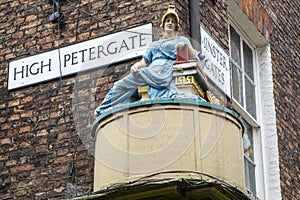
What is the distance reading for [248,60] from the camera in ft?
42.4

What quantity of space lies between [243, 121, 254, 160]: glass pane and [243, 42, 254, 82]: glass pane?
74 cm

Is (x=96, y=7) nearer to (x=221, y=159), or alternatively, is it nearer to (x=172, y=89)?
(x=172, y=89)

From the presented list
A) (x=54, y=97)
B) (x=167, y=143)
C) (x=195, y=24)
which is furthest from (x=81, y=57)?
(x=167, y=143)

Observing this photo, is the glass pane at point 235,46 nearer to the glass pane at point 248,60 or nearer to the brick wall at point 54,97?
the glass pane at point 248,60

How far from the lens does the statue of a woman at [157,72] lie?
944 centimetres

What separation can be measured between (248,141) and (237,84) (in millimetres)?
722

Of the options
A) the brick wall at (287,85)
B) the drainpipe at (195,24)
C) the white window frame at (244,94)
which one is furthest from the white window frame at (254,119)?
the drainpipe at (195,24)

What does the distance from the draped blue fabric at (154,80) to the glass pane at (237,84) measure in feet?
8.17

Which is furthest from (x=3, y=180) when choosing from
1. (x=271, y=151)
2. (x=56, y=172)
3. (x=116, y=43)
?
(x=271, y=151)

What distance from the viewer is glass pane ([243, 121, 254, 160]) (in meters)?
12.1

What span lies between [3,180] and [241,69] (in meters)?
3.54

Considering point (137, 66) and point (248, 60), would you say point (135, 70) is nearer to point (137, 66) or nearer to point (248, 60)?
point (137, 66)

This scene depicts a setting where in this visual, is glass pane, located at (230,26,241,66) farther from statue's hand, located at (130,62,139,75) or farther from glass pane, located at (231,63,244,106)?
statue's hand, located at (130,62,139,75)

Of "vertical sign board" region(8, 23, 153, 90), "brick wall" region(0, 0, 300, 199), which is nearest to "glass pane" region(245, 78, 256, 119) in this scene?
"brick wall" region(0, 0, 300, 199)
